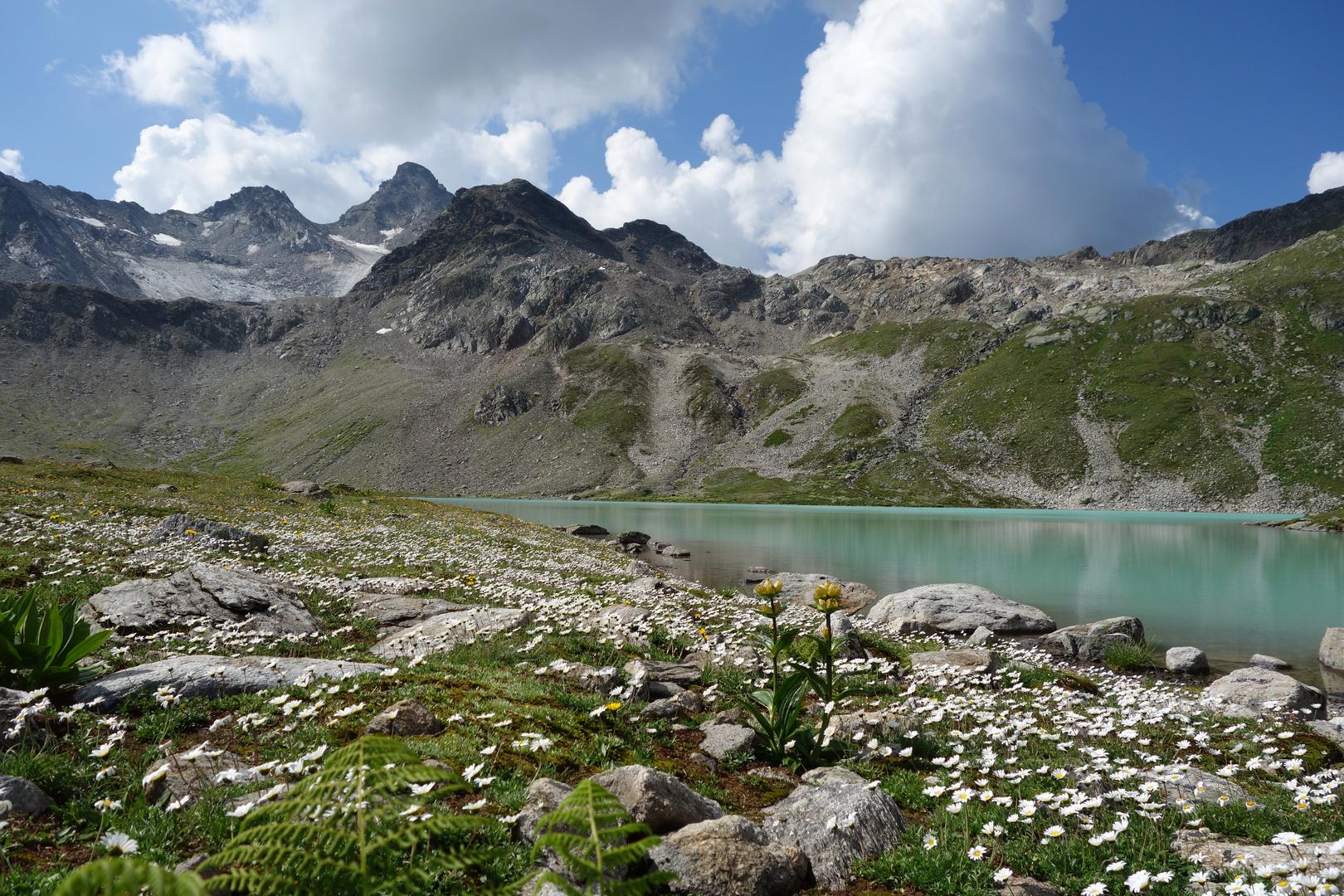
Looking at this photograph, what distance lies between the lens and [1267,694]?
16.2m

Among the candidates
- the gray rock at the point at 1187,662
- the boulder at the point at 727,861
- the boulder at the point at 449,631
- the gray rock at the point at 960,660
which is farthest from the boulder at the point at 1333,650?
the boulder at the point at 449,631

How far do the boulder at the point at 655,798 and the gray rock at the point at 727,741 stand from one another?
9.47 ft

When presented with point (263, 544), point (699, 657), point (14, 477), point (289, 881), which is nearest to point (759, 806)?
point (289, 881)

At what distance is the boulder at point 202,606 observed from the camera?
13.0 meters

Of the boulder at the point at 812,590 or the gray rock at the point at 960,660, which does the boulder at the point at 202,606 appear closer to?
the gray rock at the point at 960,660

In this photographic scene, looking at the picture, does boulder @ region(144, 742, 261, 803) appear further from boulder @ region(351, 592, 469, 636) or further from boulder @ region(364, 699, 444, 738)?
boulder @ region(351, 592, 469, 636)

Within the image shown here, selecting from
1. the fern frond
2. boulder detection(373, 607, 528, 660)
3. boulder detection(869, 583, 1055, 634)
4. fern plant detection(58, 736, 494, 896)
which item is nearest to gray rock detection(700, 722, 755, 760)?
boulder detection(373, 607, 528, 660)

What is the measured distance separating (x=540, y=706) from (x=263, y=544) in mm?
19332

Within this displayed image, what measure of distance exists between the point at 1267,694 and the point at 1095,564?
37.1 metres

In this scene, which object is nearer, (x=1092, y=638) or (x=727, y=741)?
(x=727, y=741)

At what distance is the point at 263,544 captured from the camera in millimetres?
24250

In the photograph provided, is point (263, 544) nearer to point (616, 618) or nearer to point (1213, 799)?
point (616, 618)

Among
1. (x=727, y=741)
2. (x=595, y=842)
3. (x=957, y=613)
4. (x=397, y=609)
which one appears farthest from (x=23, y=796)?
(x=957, y=613)

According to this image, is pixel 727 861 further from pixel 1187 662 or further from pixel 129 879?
pixel 1187 662
